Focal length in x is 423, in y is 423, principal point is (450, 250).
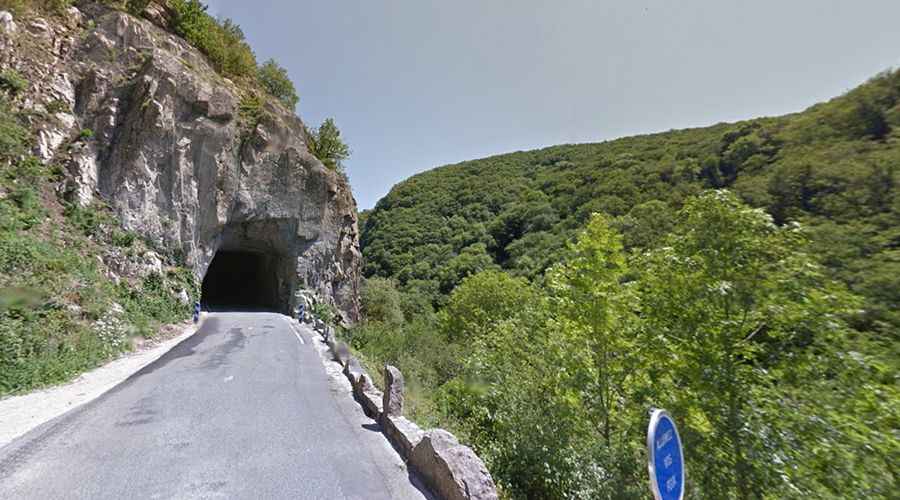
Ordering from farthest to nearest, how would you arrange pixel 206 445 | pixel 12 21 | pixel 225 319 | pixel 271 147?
pixel 271 147
pixel 225 319
pixel 12 21
pixel 206 445

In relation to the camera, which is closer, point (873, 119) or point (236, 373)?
point (236, 373)

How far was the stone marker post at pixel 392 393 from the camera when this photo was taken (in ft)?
20.7

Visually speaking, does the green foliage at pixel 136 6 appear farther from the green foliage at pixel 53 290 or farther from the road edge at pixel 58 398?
the road edge at pixel 58 398

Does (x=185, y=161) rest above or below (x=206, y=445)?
above

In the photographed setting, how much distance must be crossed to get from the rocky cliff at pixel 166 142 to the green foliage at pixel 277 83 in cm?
447

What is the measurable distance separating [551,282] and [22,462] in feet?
27.4

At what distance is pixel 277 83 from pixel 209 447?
3155 cm

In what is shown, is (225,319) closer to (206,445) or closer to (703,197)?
(206,445)

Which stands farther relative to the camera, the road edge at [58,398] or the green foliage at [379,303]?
the green foliage at [379,303]

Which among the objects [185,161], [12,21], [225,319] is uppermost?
[12,21]

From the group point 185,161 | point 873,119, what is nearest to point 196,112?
point 185,161

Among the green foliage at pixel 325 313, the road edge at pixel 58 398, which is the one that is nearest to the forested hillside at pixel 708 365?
the road edge at pixel 58 398

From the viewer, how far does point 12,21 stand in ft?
54.5

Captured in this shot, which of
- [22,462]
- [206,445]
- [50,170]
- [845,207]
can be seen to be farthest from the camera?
[845,207]
